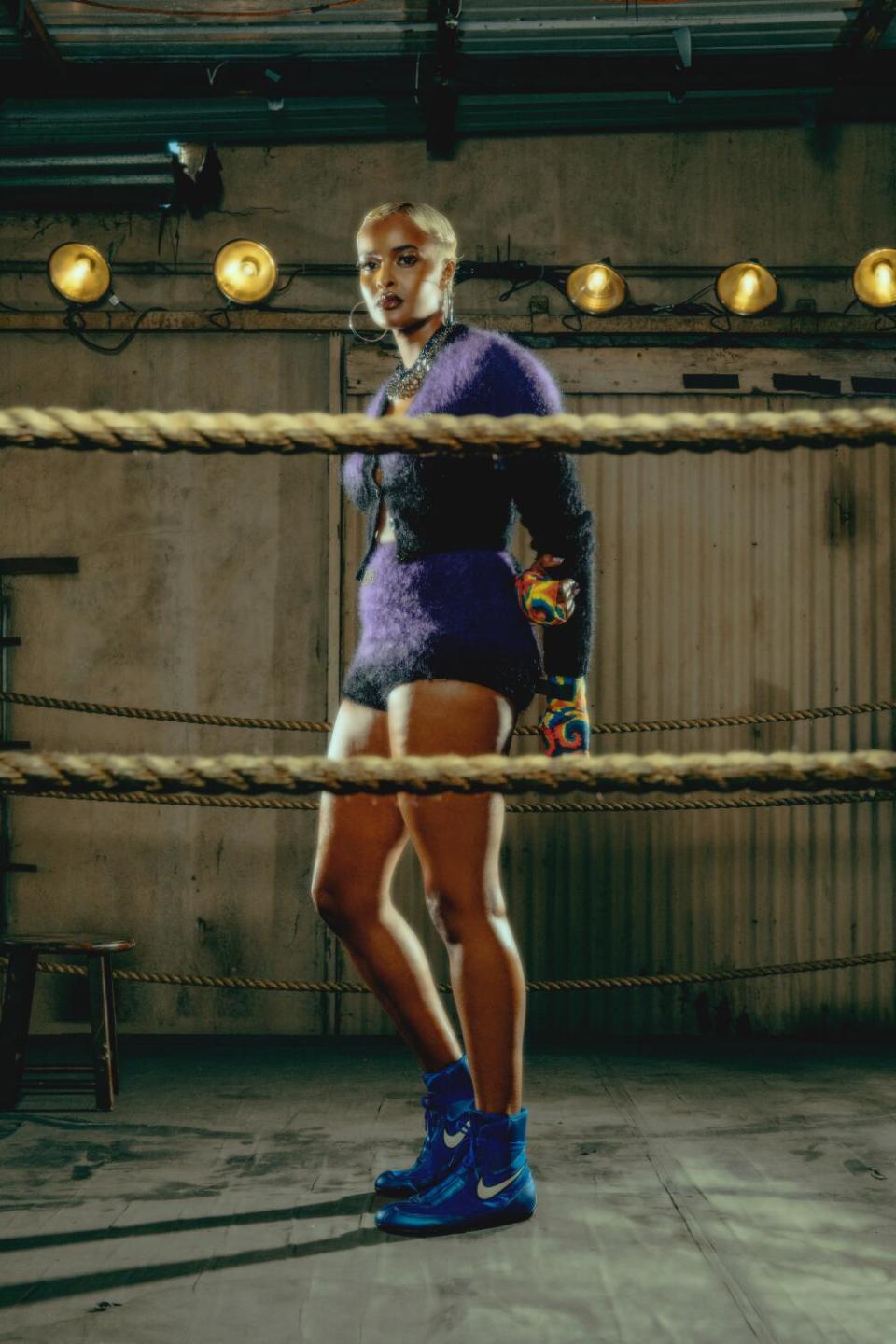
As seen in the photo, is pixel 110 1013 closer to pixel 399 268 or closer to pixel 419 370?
pixel 419 370

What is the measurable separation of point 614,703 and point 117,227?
2.41 metres

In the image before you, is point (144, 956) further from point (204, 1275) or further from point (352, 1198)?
point (204, 1275)

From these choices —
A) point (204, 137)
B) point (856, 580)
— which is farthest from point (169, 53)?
point (856, 580)

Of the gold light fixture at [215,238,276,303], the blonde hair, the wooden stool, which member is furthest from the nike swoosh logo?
the gold light fixture at [215,238,276,303]

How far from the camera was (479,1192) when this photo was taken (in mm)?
1713

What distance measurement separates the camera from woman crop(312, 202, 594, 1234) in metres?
1.69

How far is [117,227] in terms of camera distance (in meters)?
3.99

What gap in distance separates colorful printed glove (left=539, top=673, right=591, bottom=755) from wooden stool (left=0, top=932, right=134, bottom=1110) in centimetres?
168

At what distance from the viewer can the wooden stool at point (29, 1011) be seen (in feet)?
8.95

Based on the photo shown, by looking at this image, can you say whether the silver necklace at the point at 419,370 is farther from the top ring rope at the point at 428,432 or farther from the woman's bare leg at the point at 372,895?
the top ring rope at the point at 428,432

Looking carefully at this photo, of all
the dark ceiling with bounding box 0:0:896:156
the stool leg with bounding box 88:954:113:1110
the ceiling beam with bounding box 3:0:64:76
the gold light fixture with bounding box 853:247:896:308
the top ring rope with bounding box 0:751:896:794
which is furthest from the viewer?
the gold light fixture with bounding box 853:247:896:308

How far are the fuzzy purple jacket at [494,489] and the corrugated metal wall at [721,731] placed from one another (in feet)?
Result: 7.06

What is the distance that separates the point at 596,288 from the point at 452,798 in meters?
2.68

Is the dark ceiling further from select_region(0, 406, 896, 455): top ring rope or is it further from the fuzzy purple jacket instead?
select_region(0, 406, 896, 455): top ring rope
